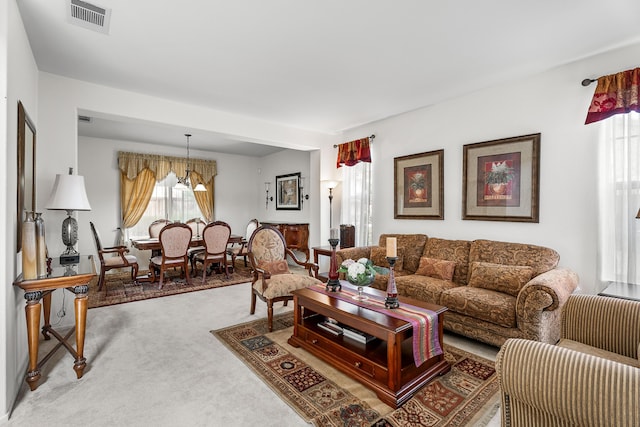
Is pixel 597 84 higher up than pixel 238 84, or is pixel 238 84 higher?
pixel 238 84

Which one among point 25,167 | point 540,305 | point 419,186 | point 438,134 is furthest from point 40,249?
point 438,134

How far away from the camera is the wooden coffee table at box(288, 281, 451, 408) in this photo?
196 cm

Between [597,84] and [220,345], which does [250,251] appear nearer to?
[220,345]

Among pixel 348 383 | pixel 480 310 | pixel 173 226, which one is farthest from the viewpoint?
pixel 173 226

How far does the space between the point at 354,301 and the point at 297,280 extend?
0.95 meters

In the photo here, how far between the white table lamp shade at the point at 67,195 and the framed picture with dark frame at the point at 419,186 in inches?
152

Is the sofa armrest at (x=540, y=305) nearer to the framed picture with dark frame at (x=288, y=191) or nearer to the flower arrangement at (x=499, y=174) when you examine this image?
the flower arrangement at (x=499, y=174)

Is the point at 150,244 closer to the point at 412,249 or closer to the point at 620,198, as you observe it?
the point at 412,249

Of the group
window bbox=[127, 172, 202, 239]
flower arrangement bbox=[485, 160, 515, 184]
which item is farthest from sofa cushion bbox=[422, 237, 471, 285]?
window bbox=[127, 172, 202, 239]

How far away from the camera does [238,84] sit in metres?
3.54

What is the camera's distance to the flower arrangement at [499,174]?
11.4 feet

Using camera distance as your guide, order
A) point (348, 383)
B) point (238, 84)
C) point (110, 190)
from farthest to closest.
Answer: point (110, 190) < point (238, 84) < point (348, 383)

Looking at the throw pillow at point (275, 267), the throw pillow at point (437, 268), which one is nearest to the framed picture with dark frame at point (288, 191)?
the throw pillow at point (275, 267)

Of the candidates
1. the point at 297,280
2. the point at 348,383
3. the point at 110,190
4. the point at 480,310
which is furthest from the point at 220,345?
the point at 110,190
